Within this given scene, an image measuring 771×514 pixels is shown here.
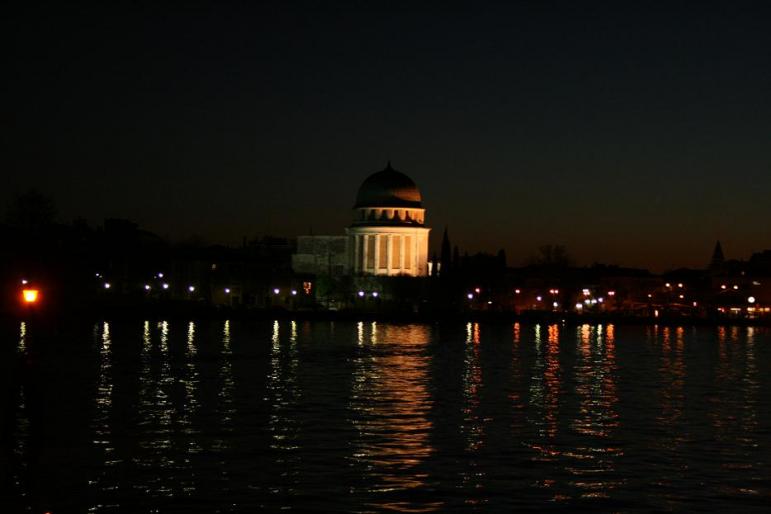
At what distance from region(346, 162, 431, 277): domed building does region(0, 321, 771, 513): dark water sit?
282 ft

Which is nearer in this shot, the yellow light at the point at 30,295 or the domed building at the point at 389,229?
the yellow light at the point at 30,295

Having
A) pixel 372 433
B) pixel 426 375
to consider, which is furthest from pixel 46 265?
pixel 372 433

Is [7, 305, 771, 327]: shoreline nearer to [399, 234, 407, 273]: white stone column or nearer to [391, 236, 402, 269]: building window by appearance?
[399, 234, 407, 273]: white stone column

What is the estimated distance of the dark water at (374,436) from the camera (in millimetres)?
18797

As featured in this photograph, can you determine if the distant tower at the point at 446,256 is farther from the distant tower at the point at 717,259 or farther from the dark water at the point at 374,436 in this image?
the dark water at the point at 374,436

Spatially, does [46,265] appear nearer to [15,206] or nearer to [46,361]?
[15,206]

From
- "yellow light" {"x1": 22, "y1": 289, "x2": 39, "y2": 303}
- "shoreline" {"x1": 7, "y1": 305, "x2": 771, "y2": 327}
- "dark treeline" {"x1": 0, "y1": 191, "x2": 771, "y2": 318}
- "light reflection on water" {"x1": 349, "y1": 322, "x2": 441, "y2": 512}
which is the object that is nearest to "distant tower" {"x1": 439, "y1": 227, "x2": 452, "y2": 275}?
"dark treeline" {"x1": 0, "y1": 191, "x2": 771, "y2": 318}

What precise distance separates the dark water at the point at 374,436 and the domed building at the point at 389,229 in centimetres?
8601

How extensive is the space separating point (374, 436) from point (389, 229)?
10822cm

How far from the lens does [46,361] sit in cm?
4397

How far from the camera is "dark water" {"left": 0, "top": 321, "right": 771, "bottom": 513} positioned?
1880 centimetres

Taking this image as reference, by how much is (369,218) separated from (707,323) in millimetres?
35146

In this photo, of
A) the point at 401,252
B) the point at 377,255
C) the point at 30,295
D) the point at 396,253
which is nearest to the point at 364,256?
the point at 377,255

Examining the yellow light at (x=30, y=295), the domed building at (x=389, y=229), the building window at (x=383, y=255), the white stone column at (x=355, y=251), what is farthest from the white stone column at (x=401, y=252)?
the yellow light at (x=30, y=295)
